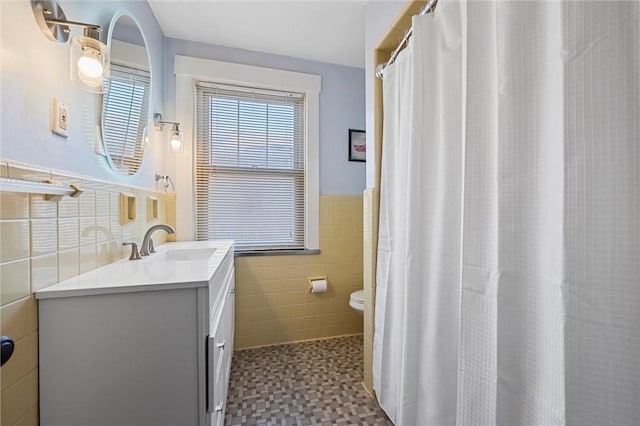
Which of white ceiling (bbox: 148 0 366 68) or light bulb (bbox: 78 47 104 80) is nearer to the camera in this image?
light bulb (bbox: 78 47 104 80)

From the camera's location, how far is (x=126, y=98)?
129cm

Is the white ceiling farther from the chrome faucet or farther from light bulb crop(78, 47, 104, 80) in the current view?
the chrome faucet

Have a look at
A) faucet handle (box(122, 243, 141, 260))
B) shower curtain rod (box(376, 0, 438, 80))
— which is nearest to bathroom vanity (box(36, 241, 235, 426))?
faucet handle (box(122, 243, 141, 260))

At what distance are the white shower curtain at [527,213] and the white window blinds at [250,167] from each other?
4.53 feet

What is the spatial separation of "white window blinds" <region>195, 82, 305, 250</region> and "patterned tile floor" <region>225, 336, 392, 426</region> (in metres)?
0.81

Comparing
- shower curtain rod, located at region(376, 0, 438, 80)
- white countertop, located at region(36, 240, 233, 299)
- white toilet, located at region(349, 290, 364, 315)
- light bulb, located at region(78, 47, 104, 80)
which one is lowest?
white toilet, located at region(349, 290, 364, 315)

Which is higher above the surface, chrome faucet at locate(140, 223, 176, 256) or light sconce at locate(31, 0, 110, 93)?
light sconce at locate(31, 0, 110, 93)

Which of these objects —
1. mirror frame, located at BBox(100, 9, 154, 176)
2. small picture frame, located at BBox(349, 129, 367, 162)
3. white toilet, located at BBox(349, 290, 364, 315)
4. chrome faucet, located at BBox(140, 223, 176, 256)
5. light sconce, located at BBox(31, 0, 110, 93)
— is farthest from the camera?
small picture frame, located at BBox(349, 129, 367, 162)

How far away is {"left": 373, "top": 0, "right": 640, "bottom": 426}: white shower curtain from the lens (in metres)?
0.47

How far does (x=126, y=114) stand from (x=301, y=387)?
69.9 inches

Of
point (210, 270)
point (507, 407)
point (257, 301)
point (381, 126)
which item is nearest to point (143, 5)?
point (381, 126)

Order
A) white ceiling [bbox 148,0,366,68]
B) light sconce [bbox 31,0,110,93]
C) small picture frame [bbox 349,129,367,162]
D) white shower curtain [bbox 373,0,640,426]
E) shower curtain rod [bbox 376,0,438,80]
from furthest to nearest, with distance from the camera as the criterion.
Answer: small picture frame [bbox 349,129,367,162] → white ceiling [bbox 148,0,366,68] → shower curtain rod [bbox 376,0,438,80] → light sconce [bbox 31,0,110,93] → white shower curtain [bbox 373,0,640,426]

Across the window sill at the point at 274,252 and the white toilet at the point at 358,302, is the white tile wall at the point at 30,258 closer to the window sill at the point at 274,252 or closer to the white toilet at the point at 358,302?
the window sill at the point at 274,252

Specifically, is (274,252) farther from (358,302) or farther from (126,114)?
(126,114)
